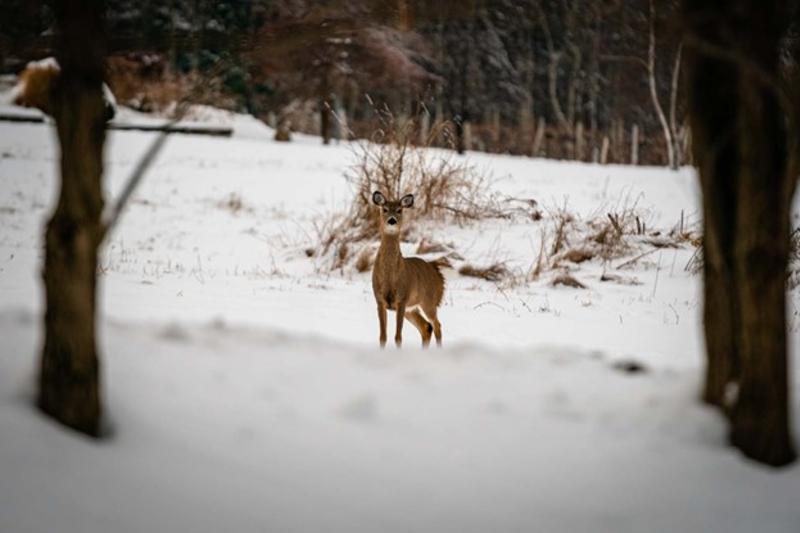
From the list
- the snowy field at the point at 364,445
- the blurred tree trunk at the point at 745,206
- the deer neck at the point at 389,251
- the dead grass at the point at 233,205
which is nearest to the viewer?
the snowy field at the point at 364,445

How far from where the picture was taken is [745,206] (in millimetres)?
2643

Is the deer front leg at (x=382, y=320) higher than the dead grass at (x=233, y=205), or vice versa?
the dead grass at (x=233, y=205)

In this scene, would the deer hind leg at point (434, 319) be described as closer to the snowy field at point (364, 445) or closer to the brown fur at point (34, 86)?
the snowy field at point (364, 445)

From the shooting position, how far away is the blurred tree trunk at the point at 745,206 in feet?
8.47

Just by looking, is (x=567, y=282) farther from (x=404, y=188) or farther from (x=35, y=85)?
(x=35, y=85)

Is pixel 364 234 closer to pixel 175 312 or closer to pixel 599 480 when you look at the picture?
pixel 175 312

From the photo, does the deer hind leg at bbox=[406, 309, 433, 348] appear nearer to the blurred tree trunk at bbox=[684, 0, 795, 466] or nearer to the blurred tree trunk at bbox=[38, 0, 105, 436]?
the blurred tree trunk at bbox=[684, 0, 795, 466]

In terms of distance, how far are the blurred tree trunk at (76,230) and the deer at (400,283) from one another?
11.5ft

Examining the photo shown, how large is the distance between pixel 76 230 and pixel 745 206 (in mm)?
2254

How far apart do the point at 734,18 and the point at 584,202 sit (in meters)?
12.7

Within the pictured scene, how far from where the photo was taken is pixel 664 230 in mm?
12219

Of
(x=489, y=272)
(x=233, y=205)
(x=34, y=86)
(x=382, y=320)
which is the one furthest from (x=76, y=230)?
(x=34, y=86)

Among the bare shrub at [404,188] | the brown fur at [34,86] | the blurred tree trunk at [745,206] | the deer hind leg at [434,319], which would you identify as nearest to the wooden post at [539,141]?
the brown fur at [34,86]

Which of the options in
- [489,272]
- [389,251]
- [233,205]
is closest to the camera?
[389,251]
